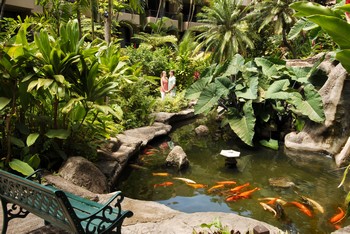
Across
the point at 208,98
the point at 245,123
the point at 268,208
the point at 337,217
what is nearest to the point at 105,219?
the point at 268,208

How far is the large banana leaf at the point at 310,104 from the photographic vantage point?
9062mm

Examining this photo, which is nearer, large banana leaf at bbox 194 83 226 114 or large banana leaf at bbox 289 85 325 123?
large banana leaf at bbox 289 85 325 123

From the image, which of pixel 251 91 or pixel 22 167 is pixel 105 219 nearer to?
pixel 22 167

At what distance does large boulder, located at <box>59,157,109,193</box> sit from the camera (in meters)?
4.90

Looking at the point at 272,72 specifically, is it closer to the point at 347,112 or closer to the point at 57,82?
the point at 347,112

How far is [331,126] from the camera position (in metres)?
9.15

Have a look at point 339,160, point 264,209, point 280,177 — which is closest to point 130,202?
point 264,209

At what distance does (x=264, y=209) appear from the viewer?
17.5 feet

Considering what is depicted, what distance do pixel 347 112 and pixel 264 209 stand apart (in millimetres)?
5168

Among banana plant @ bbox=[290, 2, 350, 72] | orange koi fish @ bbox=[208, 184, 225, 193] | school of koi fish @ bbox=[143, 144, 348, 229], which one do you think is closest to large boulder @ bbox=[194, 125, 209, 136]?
school of koi fish @ bbox=[143, 144, 348, 229]

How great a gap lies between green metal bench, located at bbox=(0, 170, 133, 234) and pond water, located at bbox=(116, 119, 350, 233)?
9.22 ft

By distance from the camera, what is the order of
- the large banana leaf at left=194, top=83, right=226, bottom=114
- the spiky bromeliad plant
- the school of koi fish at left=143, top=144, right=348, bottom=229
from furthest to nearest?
the large banana leaf at left=194, top=83, right=226, bottom=114, the spiky bromeliad plant, the school of koi fish at left=143, top=144, right=348, bottom=229

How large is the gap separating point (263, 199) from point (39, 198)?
419 cm

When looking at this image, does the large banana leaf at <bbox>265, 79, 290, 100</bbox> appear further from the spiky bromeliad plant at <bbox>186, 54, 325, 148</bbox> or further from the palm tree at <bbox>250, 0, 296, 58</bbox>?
the palm tree at <bbox>250, 0, 296, 58</bbox>
